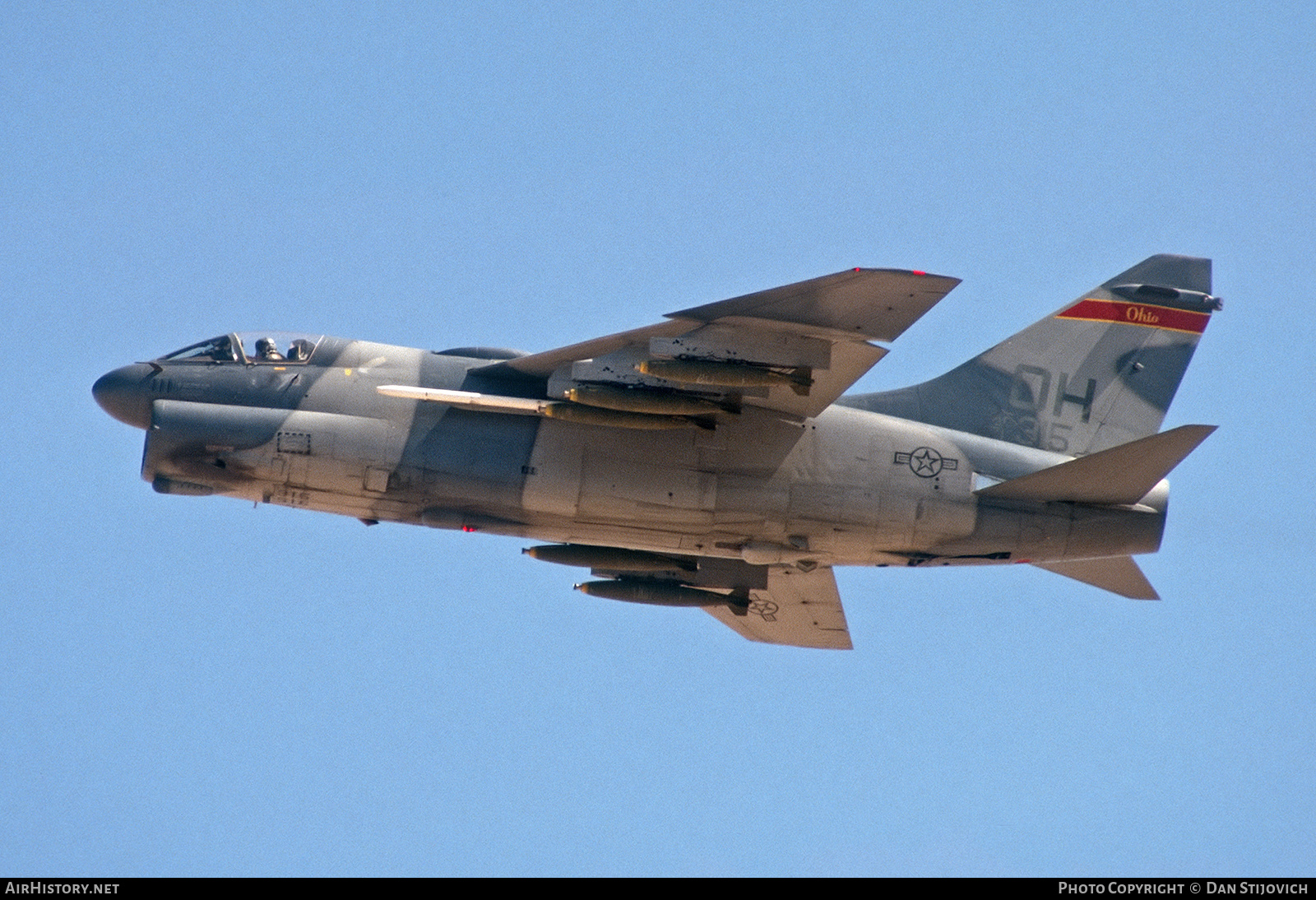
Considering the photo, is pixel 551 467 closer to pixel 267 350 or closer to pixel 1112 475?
pixel 267 350

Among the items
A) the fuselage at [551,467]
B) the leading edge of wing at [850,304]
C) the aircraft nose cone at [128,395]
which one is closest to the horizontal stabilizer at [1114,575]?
the fuselage at [551,467]

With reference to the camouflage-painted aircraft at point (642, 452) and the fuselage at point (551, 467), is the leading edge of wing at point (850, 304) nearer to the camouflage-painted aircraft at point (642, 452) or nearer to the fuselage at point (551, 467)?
the camouflage-painted aircraft at point (642, 452)

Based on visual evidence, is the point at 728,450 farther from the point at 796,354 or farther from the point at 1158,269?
the point at 1158,269

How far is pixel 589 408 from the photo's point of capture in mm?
19359

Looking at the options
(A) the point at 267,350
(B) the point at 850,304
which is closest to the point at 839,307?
(B) the point at 850,304

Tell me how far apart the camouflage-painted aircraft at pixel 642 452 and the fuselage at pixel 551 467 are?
0.08 ft

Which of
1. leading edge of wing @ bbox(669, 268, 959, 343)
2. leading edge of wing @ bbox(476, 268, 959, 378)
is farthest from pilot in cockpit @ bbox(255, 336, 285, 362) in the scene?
leading edge of wing @ bbox(669, 268, 959, 343)

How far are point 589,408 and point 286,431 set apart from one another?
392cm

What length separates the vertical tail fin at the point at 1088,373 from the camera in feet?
69.1

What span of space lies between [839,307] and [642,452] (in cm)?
337
